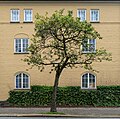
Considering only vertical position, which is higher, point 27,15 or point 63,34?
point 27,15

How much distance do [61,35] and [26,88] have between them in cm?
1232

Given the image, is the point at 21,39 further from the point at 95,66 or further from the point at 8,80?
the point at 95,66

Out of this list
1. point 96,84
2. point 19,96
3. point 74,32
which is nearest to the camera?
point 74,32

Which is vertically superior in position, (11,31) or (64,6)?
(64,6)

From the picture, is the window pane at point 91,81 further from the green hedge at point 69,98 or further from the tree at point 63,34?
the tree at point 63,34

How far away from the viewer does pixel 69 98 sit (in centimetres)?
2958

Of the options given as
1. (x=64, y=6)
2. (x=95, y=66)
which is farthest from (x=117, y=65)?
(x=64, y=6)

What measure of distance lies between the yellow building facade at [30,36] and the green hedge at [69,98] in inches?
151

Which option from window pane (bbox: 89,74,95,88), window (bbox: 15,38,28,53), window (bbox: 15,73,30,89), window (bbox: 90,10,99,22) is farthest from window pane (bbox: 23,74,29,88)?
window (bbox: 90,10,99,22)

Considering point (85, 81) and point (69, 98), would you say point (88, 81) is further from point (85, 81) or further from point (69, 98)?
point (69, 98)

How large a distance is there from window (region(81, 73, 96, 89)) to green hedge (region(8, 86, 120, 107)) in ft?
12.6

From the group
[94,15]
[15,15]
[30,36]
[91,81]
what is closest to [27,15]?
[15,15]

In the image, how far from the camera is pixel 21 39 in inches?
1339

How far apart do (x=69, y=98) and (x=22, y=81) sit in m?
6.24
